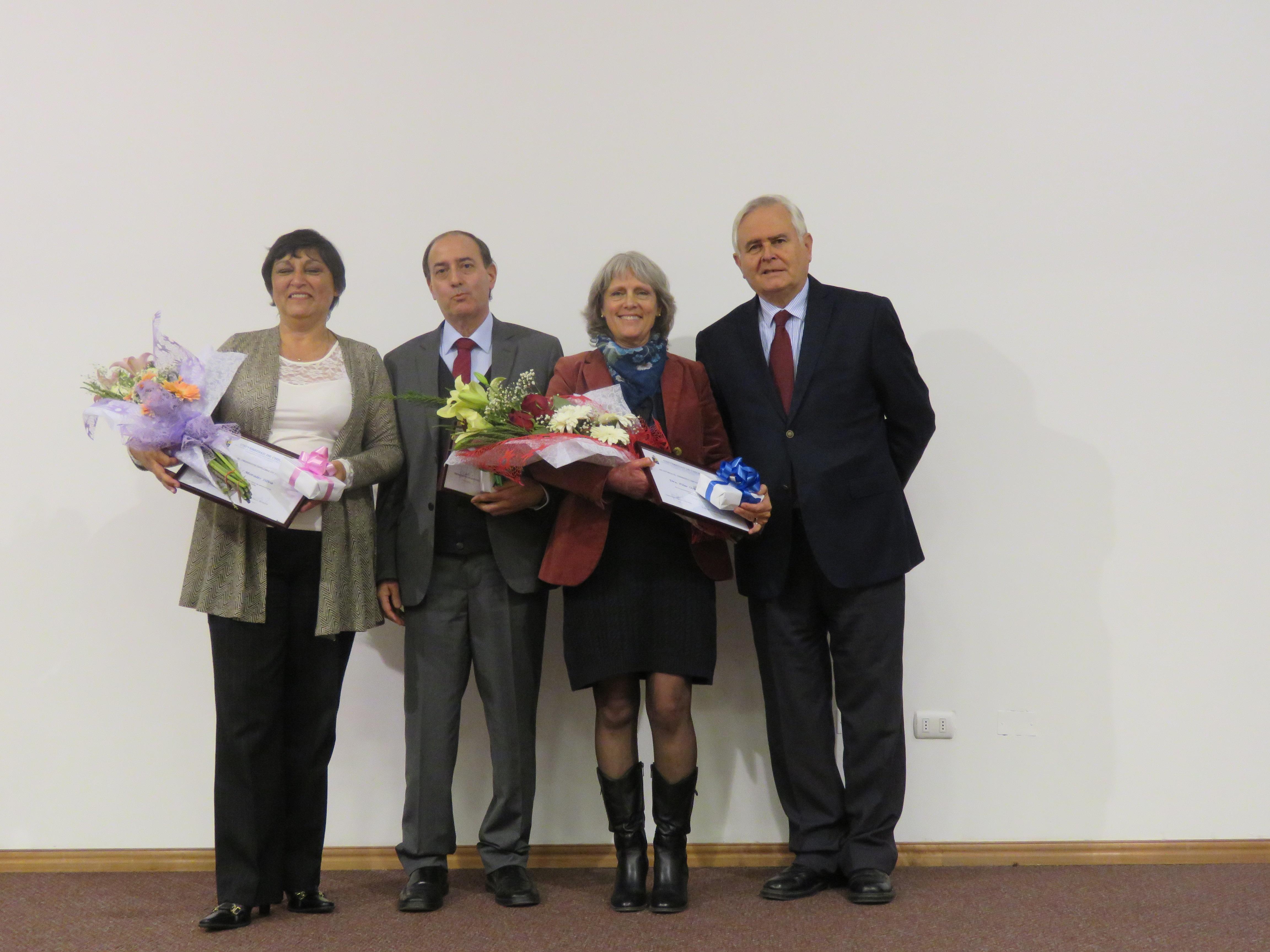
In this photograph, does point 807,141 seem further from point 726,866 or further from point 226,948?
point 226,948

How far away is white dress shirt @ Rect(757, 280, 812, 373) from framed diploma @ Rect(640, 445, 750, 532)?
49cm

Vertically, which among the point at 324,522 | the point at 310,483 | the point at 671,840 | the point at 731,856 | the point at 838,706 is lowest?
the point at 731,856

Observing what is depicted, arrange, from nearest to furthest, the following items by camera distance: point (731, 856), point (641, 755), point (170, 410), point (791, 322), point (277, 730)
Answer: point (170, 410)
point (277, 730)
point (791, 322)
point (731, 856)
point (641, 755)

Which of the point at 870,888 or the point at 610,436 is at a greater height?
the point at 610,436

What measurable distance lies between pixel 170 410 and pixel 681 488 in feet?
4.02

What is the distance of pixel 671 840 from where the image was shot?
269 cm

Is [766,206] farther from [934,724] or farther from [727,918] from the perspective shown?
[727,918]

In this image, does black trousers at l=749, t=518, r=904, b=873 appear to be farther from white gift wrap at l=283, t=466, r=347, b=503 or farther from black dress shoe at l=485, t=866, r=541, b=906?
white gift wrap at l=283, t=466, r=347, b=503

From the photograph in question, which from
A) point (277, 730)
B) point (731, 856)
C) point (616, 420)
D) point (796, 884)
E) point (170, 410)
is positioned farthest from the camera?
point (731, 856)

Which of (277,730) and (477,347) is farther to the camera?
(477,347)

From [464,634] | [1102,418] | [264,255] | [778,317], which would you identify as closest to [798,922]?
[464,634]

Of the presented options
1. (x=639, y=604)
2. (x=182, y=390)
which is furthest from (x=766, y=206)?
(x=182, y=390)

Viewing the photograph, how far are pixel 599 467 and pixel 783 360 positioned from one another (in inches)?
24.8

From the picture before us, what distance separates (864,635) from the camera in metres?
2.76
